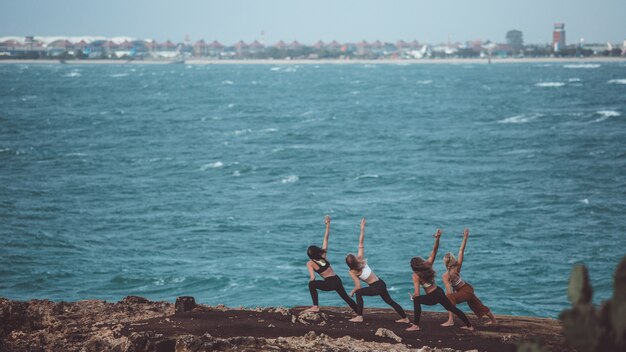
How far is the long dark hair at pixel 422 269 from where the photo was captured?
489 inches

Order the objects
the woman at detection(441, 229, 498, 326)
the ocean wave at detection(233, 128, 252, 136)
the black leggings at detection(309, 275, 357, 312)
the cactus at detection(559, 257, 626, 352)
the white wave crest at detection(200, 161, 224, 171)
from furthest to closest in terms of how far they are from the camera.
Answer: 1. the ocean wave at detection(233, 128, 252, 136)
2. the white wave crest at detection(200, 161, 224, 171)
3. the black leggings at detection(309, 275, 357, 312)
4. the woman at detection(441, 229, 498, 326)
5. the cactus at detection(559, 257, 626, 352)

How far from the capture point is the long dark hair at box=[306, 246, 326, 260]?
13.0m

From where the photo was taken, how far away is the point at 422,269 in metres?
12.4

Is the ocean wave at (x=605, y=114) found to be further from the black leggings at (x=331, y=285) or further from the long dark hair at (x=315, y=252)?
the long dark hair at (x=315, y=252)

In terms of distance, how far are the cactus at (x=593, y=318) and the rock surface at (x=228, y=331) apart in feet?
17.0

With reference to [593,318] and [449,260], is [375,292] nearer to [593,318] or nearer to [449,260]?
[449,260]

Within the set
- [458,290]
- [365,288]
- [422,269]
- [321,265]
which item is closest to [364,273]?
[365,288]

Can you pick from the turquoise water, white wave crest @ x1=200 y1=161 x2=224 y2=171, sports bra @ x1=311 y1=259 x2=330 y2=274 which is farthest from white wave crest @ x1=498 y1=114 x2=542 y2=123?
sports bra @ x1=311 y1=259 x2=330 y2=274

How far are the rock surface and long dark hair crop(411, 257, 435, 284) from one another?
72 cm

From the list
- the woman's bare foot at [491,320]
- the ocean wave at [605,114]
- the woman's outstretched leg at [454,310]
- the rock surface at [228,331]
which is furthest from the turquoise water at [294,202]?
the woman's outstretched leg at [454,310]

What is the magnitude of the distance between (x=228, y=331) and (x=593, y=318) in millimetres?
7051

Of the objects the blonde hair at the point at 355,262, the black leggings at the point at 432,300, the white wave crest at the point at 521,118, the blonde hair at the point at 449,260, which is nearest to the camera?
the black leggings at the point at 432,300

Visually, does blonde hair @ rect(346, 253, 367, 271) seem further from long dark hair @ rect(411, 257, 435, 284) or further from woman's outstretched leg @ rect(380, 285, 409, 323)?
long dark hair @ rect(411, 257, 435, 284)

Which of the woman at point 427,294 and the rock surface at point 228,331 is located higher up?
the woman at point 427,294
